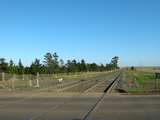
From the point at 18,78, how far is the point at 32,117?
2701 inches

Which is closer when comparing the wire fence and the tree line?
the wire fence

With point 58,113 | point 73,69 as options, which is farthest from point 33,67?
point 58,113

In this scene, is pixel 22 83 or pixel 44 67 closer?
pixel 22 83

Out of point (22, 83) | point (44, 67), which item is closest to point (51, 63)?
point (44, 67)

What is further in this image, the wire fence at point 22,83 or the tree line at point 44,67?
the tree line at point 44,67

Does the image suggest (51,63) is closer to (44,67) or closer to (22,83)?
(44,67)

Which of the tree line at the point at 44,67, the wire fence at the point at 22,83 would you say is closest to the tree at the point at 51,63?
the tree line at the point at 44,67

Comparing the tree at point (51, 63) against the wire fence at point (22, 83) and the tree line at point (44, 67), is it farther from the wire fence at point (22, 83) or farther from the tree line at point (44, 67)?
the wire fence at point (22, 83)

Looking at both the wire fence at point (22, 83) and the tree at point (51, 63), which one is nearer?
the wire fence at point (22, 83)

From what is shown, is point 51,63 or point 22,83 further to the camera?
point 51,63

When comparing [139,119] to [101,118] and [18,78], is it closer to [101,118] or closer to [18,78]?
[101,118]

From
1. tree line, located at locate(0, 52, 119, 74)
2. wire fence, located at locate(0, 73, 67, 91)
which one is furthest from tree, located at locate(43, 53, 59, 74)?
wire fence, located at locate(0, 73, 67, 91)

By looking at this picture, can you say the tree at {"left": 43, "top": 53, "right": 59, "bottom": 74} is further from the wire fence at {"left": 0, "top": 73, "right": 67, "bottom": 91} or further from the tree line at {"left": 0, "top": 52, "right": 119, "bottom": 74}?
the wire fence at {"left": 0, "top": 73, "right": 67, "bottom": 91}

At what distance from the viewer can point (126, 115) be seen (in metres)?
17.7
